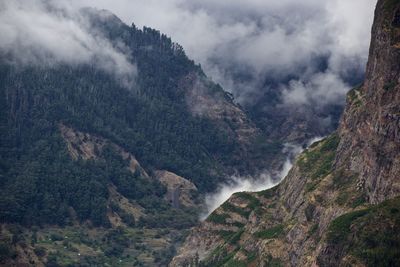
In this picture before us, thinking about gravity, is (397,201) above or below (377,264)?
above

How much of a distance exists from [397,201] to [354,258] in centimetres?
1679

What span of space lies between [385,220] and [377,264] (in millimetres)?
11949

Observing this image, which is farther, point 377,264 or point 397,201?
point 397,201

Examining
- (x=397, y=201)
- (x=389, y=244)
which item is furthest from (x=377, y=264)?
(x=397, y=201)

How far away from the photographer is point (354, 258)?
18950 centimetres

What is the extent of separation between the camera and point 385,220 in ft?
630

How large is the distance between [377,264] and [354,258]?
672 cm

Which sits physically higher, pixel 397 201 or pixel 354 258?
pixel 397 201

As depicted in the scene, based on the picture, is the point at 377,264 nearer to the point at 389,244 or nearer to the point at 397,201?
the point at 389,244

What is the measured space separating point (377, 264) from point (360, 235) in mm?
12325

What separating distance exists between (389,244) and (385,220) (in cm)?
748

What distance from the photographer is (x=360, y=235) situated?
195250mm
